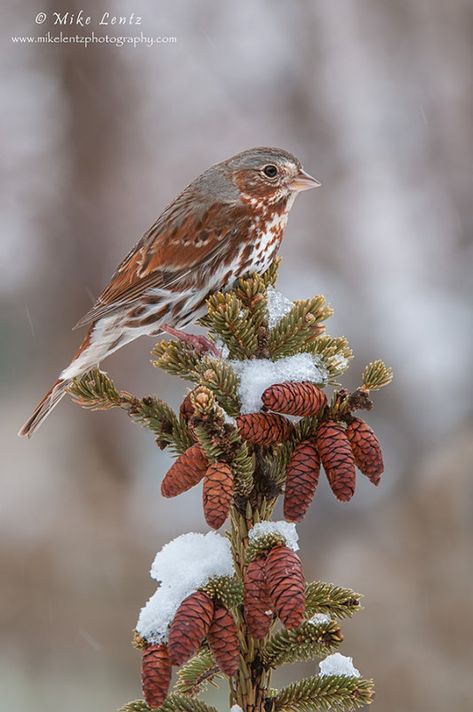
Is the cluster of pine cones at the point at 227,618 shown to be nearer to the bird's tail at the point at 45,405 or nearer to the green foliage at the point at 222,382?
the green foliage at the point at 222,382

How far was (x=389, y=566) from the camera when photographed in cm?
338

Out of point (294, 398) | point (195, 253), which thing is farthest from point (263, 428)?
point (195, 253)

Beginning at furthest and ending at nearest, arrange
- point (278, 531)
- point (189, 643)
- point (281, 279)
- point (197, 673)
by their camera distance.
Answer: point (281, 279)
point (197, 673)
point (278, 531)
point (189, 643)

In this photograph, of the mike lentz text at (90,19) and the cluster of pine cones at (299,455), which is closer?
the cluster of pine cones at (299,455)

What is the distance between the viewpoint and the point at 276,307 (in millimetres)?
1209

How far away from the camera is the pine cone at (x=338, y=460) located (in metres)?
0.94

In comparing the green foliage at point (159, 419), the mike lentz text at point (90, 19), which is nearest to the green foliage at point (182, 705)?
the green foliage at point (159, 419)

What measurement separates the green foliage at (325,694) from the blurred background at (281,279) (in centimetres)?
234

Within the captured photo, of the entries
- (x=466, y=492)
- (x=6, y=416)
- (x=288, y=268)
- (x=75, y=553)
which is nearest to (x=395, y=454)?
(x=466, y=492)

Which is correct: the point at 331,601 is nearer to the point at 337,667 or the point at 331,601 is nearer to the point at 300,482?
the point at 337,667

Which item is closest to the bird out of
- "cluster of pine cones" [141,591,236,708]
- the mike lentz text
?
"cluster of pine cones" [141,591,236,708]

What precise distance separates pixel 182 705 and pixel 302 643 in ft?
0.54

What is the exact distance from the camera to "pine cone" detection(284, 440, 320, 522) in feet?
3.11

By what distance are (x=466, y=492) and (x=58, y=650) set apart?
72.6 inches
